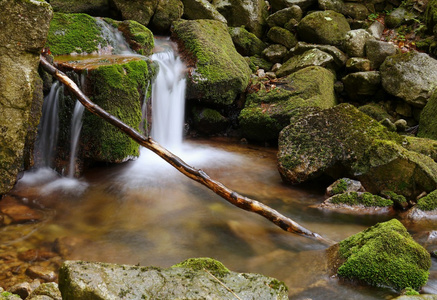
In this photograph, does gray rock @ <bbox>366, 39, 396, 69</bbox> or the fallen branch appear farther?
gray rock @ <bbox>366, 39, 396, 69</bbox>

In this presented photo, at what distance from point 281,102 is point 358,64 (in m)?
2.85

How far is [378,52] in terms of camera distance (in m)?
9.73

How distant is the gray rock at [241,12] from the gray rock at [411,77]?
14.3 ft

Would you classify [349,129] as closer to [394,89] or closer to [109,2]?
[394,89]

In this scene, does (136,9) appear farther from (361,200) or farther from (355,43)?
(361,200)

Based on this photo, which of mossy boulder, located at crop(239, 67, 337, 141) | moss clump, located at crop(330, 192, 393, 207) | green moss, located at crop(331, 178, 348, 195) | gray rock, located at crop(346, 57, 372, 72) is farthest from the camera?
gray rock, located at crop(346, 57, 372, 72)

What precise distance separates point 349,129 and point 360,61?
458cm

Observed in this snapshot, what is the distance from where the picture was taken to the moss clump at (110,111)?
5.68 m

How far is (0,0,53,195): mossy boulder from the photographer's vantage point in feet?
12.9

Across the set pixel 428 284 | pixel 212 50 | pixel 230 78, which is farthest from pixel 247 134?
pixel 428 284

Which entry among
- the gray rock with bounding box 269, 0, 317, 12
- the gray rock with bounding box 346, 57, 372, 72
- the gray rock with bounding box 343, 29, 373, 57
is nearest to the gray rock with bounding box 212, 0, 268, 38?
the gray rock with bounding box 269, 0, 317, 12

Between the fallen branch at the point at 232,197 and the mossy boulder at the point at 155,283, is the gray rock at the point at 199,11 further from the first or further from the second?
the mossy boulder at the point at 155,283

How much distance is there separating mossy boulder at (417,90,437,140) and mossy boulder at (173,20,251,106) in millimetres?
4015

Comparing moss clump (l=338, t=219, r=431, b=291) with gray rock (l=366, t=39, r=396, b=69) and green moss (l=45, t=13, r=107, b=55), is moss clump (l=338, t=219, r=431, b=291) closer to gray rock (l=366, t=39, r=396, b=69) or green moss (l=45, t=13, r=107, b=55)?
green moss (l=45, t=13, r=107, b=55)
